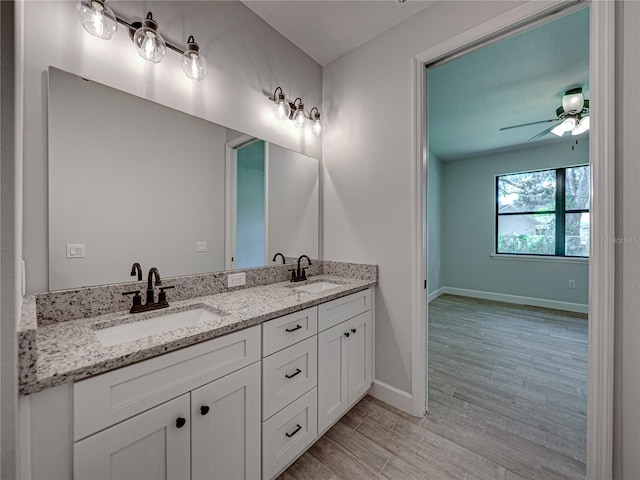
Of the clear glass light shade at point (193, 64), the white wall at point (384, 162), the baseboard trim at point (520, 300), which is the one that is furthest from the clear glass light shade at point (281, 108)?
the baseboard trim at point (520, 300)

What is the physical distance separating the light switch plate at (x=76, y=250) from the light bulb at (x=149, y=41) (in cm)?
96

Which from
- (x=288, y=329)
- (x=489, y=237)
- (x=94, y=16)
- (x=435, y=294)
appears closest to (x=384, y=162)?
(x=288, y=329)

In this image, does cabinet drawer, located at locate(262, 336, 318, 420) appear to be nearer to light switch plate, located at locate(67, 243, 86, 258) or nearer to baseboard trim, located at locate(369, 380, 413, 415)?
baseboard trim, located at locate(369, 380, 413, 415)

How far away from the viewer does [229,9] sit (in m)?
1.70

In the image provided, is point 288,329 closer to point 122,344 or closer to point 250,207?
point 122,344

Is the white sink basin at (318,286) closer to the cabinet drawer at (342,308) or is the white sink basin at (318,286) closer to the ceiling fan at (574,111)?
the cabinet drawer at (342,308)

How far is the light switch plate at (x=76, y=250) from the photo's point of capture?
1138mm

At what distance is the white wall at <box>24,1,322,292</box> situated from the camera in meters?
1.06

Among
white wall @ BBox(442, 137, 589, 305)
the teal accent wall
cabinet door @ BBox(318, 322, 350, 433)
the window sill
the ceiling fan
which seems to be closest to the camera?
cabinet door @ BBox(318, 322, 350, 433)

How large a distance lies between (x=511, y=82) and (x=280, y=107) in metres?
2.41

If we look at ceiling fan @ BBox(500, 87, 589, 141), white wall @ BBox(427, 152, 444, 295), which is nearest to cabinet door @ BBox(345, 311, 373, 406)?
ceiling fan @ BBox(500, 87, 589, 141)

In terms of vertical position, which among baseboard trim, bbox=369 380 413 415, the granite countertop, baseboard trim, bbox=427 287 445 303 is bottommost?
baseboard trim, bbox=369 380 413 415

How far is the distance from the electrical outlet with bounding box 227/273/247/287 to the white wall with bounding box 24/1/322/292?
83 cm

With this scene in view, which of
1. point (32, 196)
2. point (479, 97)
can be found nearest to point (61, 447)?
point (32, 196)
